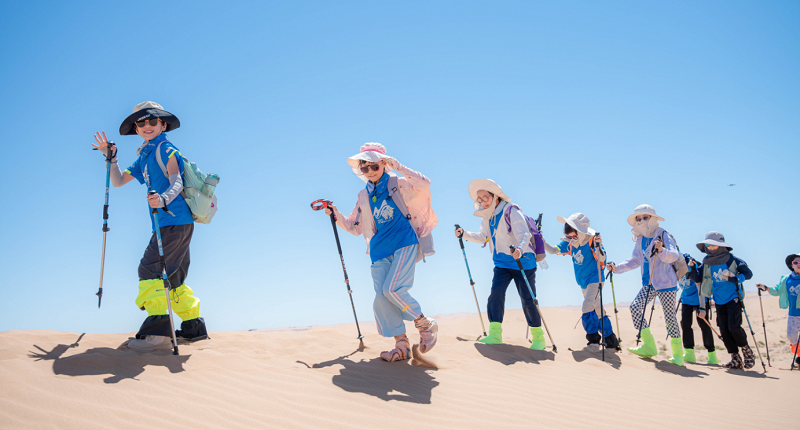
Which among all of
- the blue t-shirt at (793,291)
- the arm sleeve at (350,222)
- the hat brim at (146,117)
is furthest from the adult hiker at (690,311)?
the hat brim at (146,117)

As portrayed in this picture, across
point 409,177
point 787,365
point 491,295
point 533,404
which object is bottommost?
point 787,365

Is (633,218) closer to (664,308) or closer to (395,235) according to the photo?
(664,308)

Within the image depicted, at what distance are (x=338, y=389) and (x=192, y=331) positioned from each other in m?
2.64

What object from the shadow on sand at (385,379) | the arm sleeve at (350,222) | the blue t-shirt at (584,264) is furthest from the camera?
the blue t-shirt at (584,264)

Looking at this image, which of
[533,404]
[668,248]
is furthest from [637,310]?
[533,404]

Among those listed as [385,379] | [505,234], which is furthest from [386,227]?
[505,234]

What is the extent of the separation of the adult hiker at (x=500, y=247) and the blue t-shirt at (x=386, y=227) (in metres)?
2.15

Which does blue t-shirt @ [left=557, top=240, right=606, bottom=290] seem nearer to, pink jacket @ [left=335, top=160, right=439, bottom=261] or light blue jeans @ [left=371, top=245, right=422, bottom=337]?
pink jacket @ [left=335, top=160, right=439, bottom=261]

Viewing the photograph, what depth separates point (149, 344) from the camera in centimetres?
495

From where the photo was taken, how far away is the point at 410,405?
13.1 ft

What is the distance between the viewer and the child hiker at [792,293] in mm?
9195

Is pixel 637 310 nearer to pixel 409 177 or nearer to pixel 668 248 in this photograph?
pixel 668 248

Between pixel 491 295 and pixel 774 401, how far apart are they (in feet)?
11.6

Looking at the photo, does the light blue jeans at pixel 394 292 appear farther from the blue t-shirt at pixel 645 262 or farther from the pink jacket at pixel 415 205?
the blue t-shirt at pixel 645 262
